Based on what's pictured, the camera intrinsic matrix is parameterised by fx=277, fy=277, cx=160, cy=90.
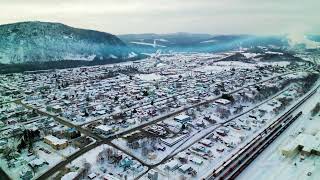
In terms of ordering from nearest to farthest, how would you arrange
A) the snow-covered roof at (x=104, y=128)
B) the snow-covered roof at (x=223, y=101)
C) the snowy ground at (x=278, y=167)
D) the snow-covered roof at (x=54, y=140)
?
the snowy ground at (x=278, y=167) → the snow-covered roof at (x=54, y=140) → the snow-covered roof at (x=104, y=128) → the snow-covered roof at (x=223, y=101)

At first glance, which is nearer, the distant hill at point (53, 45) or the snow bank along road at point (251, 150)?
the snow bank along road at point (251, 150)

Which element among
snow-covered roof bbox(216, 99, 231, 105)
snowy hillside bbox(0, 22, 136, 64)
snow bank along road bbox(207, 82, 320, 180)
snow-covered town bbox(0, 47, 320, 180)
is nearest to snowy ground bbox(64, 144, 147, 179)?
snow-covered town bbox(0, 47, 320, 180)

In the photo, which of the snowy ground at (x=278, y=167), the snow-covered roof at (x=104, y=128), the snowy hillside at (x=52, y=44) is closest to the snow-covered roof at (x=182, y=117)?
the snow-covered roof at (x=104, y=128)

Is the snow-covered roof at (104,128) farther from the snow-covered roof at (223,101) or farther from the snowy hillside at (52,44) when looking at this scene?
the snowy hillside at (52,44)

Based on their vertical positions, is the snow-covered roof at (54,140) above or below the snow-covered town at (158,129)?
above

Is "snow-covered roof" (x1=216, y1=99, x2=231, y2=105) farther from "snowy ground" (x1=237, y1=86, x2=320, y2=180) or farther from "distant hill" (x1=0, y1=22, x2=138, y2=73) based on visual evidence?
"distant hill" (x1=0, y1=22, x2=138, y2=73)

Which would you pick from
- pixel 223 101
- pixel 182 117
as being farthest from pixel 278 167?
pixel 223 101

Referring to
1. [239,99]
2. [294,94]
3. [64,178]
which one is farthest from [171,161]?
[294,94]
